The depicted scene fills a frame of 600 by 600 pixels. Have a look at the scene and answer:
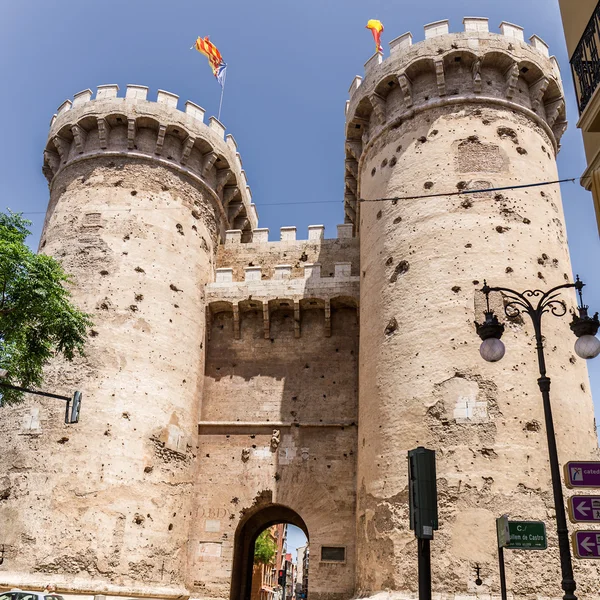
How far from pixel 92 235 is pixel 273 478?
8328 millimetres

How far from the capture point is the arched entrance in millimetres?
17594

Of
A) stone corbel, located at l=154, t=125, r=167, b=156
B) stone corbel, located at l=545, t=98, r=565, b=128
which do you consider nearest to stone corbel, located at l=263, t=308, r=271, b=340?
stone corbel, located at l=154, t=125, r=167, b=156

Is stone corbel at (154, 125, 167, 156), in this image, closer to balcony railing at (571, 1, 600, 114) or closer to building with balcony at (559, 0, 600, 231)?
building with balcony at (559, 0, 600, 231)

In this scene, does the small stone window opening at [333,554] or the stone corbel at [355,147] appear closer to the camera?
the small stone window opening at [333,554]

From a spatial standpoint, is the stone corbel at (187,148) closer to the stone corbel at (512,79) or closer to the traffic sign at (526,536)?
the stone corbel at (512,79)

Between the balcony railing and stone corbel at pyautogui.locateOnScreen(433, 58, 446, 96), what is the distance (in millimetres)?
9067

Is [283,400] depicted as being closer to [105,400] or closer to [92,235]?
[105,400]

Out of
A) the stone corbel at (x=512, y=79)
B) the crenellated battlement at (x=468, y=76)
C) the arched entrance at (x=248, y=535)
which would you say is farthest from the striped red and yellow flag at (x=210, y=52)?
the arched entrance at (x=248, y=535)

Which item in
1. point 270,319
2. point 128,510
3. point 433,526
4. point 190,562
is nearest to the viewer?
point 433,526

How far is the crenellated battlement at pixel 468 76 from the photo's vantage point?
17625mm

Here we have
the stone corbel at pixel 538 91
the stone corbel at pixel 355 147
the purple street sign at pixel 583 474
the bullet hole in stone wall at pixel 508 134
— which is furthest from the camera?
the stone corbel at pixel 355 147

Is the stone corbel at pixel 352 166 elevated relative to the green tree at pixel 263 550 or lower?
elevated

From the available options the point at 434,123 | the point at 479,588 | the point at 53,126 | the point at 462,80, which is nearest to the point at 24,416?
the point at 53,126

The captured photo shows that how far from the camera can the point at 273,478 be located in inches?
695
